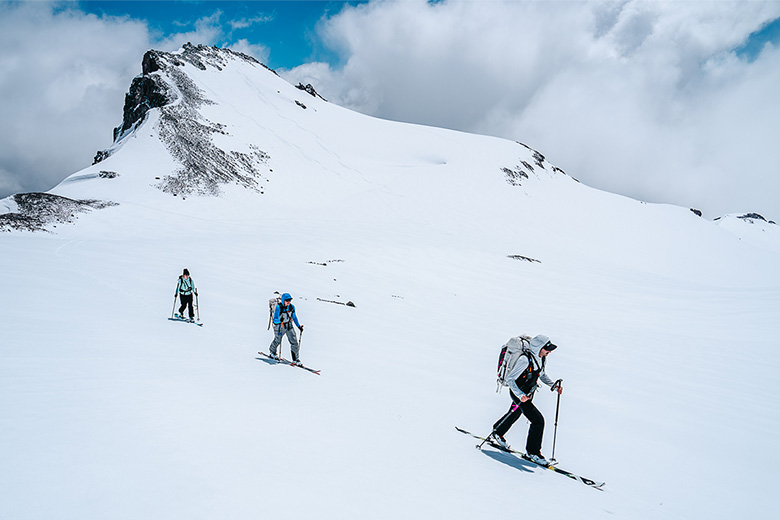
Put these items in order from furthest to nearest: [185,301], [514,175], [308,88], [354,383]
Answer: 1. [308,88]
2. [514,175]
3. [185,301]
4. [354,383]

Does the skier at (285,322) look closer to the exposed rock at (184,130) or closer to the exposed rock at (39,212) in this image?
the exposed rock at (39,212)

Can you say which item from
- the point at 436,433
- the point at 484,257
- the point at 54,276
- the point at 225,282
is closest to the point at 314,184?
the point at 484,257

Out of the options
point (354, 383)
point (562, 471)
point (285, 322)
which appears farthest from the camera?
point (285, 322)

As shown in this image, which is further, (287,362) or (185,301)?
(185,301)

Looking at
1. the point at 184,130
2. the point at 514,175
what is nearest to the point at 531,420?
the point at 184,130

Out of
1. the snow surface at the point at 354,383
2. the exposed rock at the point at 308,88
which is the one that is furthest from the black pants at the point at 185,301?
the exposed rock at the point at 308,88

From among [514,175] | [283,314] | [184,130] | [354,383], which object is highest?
[514,175]

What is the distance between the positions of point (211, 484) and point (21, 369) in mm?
4919

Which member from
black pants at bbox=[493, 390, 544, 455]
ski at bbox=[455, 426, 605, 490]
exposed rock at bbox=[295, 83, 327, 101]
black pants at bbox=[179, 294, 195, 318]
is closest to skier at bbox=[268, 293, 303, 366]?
black pants at bbox=[179, 294, 195, 318]

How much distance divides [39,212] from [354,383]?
3408 cm

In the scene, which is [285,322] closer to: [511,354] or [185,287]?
[185,287]

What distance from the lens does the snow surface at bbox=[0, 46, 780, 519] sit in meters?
4.62

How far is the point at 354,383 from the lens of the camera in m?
9.59

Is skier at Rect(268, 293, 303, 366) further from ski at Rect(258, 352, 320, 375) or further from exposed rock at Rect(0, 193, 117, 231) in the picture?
exposed rock at Rect(0, 193, 117, 231)
